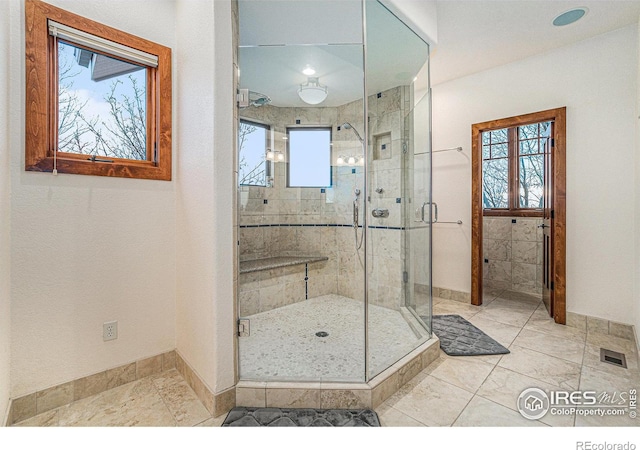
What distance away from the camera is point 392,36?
7.09ft

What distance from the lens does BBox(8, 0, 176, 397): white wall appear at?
1.48 m

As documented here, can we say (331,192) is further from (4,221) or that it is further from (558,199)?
(4,221)

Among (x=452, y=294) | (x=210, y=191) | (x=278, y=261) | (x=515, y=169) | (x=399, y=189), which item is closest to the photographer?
(x=210, y=191)

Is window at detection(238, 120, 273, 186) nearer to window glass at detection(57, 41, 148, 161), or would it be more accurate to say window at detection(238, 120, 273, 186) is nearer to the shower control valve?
window glass at detection(57, 41, 148, 161)

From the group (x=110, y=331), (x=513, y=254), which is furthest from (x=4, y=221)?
(x=513, y=254)

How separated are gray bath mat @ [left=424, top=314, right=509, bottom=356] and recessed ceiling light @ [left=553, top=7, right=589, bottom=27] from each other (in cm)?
265

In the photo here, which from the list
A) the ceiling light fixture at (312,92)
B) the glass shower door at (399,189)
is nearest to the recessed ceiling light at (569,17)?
the glass shower door at (399,189)

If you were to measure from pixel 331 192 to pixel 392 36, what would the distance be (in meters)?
1.62

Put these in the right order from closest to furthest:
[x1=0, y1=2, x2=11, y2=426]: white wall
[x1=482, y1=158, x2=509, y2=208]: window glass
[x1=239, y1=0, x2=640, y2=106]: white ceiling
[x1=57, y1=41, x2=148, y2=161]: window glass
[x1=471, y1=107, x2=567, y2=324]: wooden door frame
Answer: [x1=0, y1=2, x2=11, y2=426]: white wall < [x1=57, y1=41, x2=148, y2=161]: window glass < [x1=239, y1=0, x2=640, y2=106]: white ceiling < [x1=471, y1=107, x2=567, y2=324]: wooden door frame < [x1=482, y1=158, x2=509, y2=208]: window glass

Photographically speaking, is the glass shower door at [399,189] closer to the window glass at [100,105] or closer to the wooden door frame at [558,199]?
the wooden door frame at [558,199]

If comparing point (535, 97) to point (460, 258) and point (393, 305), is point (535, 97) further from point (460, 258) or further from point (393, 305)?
point (393, 305)

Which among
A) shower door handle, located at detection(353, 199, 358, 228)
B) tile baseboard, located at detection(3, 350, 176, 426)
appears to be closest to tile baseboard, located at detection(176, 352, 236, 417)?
tile baseboard, located at detection(3, 350, 176, 426)
